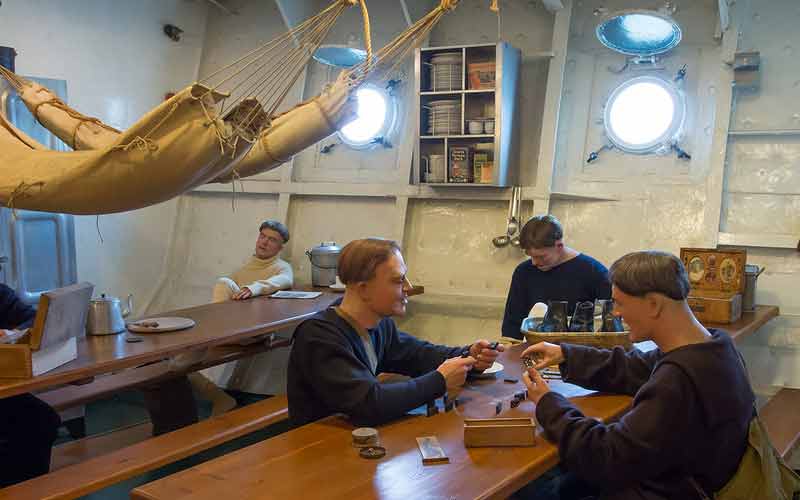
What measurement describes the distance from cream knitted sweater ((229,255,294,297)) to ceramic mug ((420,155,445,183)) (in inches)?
45.4

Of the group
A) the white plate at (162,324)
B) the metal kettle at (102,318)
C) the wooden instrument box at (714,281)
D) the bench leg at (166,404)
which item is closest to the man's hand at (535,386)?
the wooden instrument box at (714,281)

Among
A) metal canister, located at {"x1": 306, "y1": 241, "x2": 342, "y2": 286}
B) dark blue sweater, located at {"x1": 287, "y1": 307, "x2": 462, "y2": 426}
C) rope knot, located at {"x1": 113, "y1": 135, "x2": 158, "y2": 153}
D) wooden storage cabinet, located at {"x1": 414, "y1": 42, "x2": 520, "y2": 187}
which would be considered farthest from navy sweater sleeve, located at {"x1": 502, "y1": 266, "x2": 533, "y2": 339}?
rope knot, located at {"x1": 113, "y1": 135, "x2": 158, "y2": 153}

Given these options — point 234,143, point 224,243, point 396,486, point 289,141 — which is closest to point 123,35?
point 224,243

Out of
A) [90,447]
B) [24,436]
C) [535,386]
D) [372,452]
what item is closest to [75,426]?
[90,447]

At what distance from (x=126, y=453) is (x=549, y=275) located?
2167 mm

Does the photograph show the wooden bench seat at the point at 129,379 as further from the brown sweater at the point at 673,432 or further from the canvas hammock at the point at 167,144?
the brown sweater at the point at 673,432

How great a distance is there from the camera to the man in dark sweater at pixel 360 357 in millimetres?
2223

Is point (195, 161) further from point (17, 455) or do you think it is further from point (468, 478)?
point (17, 455)

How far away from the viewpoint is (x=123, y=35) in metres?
5.68

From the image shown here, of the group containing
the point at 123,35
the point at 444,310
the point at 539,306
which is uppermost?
the point at 123,35

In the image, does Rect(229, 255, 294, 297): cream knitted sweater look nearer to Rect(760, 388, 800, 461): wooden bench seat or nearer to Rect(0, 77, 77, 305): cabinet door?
Rect(0, 77, 77, 305): cabinet door

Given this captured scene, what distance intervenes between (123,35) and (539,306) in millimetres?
3992

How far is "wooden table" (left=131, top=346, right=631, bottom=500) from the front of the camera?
1.76m

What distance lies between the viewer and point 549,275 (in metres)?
→ 3.92
